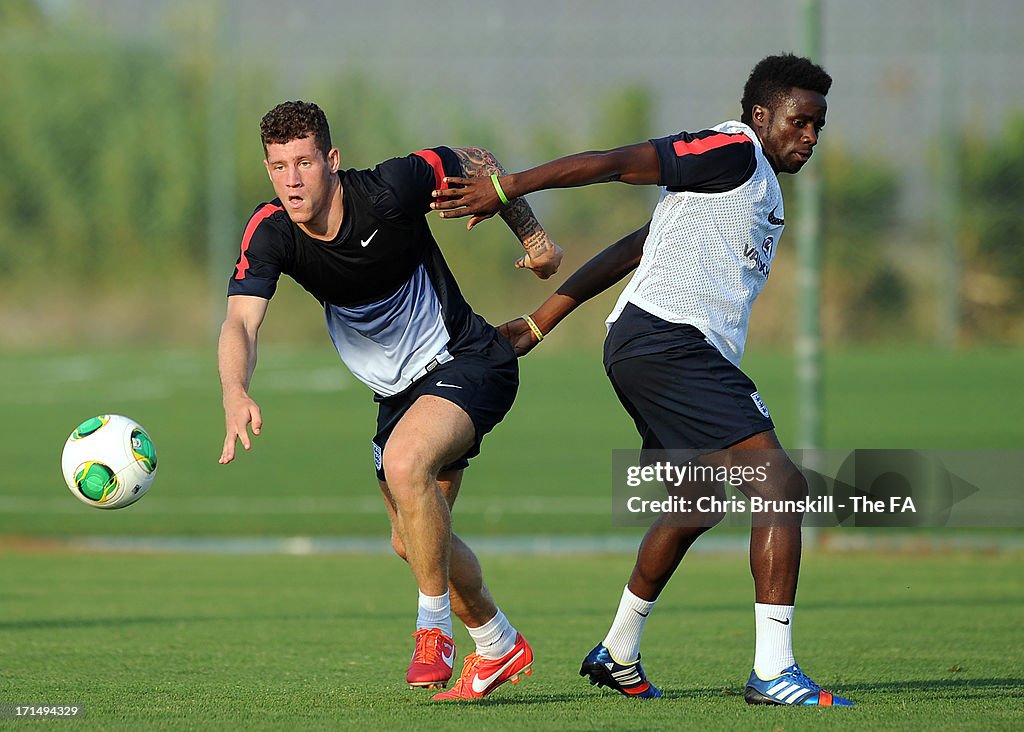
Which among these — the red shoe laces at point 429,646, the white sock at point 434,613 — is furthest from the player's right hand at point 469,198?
the red shoe laces at point 429,646

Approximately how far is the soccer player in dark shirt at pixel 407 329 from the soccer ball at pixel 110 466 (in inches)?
35.0

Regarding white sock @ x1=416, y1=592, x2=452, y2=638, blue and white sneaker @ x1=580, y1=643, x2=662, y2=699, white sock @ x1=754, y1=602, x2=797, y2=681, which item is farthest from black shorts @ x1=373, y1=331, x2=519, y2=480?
white sock @ x1=754, y1=602, x2=797, y2=681

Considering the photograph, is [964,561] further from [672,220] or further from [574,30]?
[574,30]

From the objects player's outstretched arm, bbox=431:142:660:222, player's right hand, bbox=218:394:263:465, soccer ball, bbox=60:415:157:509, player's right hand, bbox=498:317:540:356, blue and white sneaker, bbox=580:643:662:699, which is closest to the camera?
player's right hand, bbox=218:394:263:465

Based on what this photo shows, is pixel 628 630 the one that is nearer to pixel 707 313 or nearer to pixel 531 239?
pixel 707 313

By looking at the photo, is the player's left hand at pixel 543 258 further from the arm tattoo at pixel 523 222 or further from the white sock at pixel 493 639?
the white sock at pixel 493 639

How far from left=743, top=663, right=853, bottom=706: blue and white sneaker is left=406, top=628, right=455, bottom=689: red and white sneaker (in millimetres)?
1173

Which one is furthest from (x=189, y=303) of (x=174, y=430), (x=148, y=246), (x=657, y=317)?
(x=657, y=317)

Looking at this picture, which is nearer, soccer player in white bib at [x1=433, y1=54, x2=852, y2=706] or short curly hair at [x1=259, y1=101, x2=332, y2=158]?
soccer player in white bib at [x1=433, y1=54, x2=852, y2=706]

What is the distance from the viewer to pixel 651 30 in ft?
97.1

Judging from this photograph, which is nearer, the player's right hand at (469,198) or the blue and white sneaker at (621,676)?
the player's right hand at (469,198)

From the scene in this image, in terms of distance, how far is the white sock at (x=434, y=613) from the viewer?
627 cm

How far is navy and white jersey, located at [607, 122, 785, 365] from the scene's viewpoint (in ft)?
20.6

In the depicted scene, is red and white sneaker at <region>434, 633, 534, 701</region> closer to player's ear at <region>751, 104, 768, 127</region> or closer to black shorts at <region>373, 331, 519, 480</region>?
black shorts at <region>373, 331, 519, 480</region>
